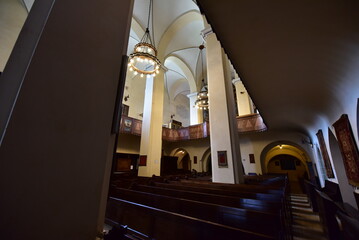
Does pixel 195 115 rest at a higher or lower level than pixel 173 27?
lower

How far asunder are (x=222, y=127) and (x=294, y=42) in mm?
3733

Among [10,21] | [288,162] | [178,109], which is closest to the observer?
[10,21]

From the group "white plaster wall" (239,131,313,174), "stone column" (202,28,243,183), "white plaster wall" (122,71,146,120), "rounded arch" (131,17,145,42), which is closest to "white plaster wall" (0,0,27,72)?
"stone column" (202,28,243,183)

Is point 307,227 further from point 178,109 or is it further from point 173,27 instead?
point 178,109

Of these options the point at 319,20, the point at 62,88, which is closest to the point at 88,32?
the point at 62,88

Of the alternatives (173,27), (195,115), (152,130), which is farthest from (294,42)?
(195,115)

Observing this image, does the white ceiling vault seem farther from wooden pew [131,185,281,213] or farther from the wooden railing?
wooden pew [131,185,281,213]

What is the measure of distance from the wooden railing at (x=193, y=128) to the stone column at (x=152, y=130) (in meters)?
1.48

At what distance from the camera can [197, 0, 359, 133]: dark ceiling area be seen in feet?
5.32

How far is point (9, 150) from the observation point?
473mm

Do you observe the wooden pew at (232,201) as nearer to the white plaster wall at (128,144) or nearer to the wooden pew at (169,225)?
the wooden pew at (169,225)

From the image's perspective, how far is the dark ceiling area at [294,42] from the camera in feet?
5.32

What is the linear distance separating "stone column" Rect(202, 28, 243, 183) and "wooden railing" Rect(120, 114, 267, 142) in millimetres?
3368

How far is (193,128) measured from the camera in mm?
11125
